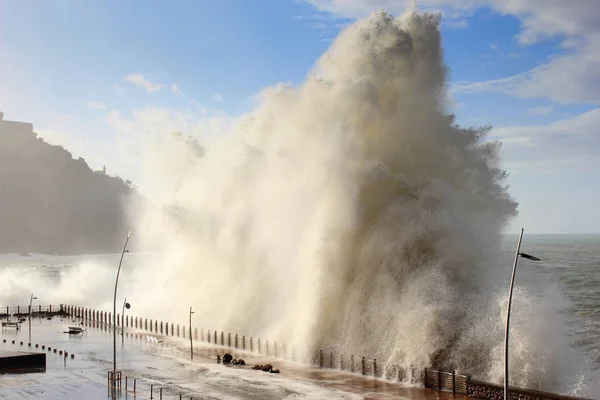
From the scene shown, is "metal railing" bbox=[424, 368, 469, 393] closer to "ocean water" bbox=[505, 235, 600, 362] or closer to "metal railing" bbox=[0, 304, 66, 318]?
"ocean water" bbox=[505, 235, 600, 362]

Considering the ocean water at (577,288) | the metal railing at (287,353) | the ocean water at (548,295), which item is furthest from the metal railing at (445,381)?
the ocean water at (577,288)

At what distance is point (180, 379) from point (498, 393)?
14485 mm

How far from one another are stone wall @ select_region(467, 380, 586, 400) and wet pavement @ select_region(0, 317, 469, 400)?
632 millimetres

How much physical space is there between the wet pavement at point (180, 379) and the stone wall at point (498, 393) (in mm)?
632

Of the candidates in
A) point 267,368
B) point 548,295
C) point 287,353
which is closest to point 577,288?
point 548,295

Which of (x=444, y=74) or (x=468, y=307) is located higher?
(x=444, y=74)

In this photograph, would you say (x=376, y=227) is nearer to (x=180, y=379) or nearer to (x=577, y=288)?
(x=180, y=379)

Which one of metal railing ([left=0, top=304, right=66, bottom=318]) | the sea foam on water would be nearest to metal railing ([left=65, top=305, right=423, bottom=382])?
the sea foam on water

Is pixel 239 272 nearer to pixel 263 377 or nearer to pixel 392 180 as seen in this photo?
pixel 392 180

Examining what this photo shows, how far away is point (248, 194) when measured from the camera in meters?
49.5

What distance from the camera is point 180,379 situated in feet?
101

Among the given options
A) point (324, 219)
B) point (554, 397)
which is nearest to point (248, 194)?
point (324, 219)

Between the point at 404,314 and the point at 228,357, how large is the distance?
9.78 m

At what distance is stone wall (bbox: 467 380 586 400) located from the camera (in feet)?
77.6
